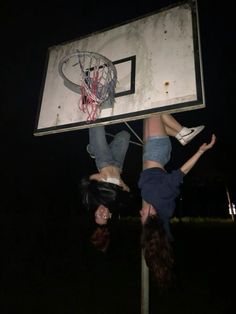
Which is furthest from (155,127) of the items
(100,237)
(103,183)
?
(100,237)

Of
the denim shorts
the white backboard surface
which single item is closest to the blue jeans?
the white backboard surface

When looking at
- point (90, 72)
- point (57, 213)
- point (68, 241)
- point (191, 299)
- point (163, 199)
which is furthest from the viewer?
point (57, 213)

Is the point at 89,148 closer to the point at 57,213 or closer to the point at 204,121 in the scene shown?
the point at 204,121

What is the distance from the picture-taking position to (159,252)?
2.76 m

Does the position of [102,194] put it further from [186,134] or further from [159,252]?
[186,134]

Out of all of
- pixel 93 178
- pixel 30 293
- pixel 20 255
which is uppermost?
pixel 93 178

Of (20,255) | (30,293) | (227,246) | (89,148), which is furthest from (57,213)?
(89,148)

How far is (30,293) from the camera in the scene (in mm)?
5977

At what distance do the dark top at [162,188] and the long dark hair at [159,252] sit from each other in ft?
0.44

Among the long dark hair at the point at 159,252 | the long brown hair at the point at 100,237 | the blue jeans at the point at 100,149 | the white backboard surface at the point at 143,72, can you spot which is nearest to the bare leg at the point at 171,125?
the white backboard surface at the point at 143,72

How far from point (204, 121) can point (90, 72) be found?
343 inches

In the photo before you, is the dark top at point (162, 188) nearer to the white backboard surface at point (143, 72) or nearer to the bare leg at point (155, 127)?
the bare leg at point (155, 127)

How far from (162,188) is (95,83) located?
4.87 ft

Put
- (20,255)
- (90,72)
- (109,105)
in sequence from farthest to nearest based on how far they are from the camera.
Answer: (20,255)
(90,72)
(109,105)
